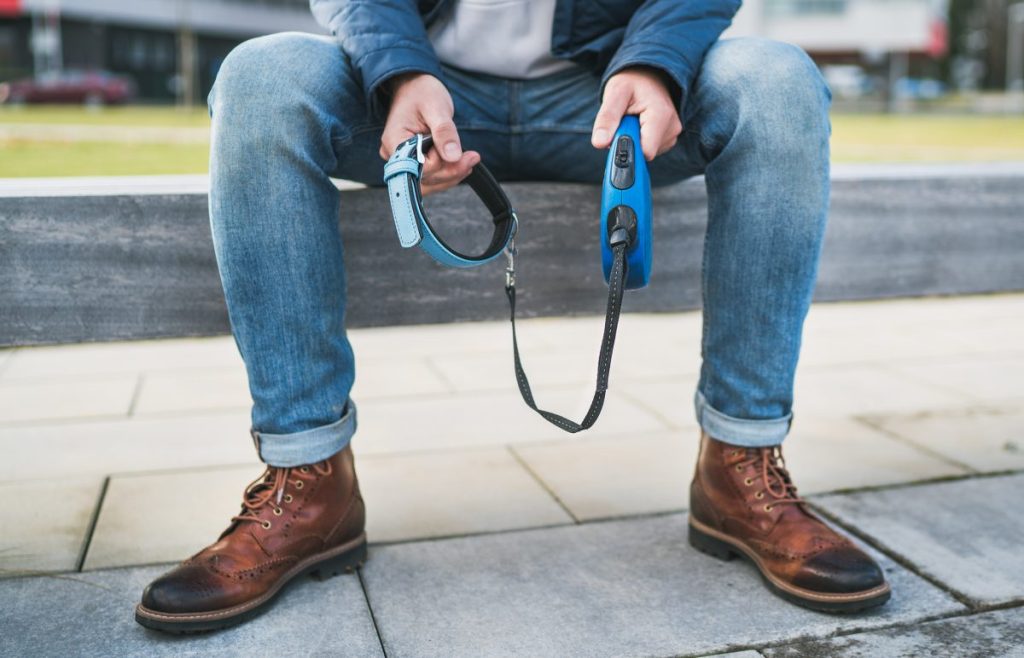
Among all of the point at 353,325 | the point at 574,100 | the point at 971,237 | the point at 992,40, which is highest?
the point at 574,100

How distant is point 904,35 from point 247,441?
55226 millimetres

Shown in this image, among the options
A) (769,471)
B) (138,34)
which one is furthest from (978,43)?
(769,471)

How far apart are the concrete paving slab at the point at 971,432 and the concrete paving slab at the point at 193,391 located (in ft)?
6.22

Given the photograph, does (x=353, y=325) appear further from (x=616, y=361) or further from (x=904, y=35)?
(x=904, y=35)

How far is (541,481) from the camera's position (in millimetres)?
2418

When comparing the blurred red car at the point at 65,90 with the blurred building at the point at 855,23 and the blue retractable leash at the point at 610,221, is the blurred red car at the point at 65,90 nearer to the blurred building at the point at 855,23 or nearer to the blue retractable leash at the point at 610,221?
the blurred building at the point at 855,23

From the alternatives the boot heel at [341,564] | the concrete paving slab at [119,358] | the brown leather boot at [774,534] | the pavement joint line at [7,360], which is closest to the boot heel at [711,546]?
the brown leather boot at [774,534]

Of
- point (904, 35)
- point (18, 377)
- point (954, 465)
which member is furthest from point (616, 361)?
point (904, 35)

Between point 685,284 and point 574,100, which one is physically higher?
point 574,100

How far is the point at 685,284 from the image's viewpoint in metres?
2.20

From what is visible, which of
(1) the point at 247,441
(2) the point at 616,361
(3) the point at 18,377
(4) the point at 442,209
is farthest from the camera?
(2) the point at 616,361

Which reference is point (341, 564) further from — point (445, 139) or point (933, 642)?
point (933, 642)

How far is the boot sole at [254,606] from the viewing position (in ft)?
5.26

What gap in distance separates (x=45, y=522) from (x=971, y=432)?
7.58ft
